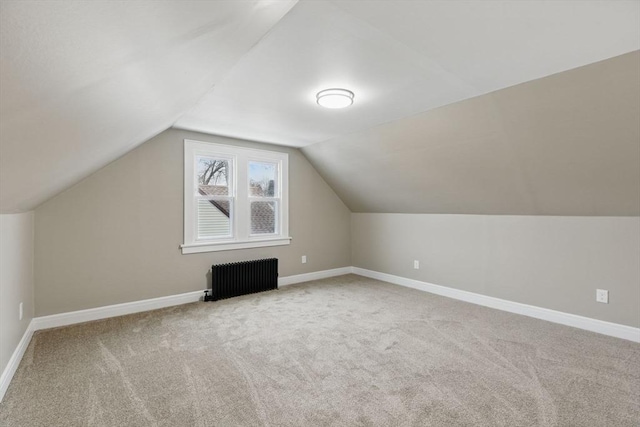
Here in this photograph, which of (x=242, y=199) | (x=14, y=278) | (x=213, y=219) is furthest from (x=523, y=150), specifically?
(x=14, y=278)

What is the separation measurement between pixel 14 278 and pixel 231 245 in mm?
2306

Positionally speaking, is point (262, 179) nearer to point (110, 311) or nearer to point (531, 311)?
point (110, 311)

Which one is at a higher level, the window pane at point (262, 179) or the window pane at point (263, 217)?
the window pane at point (262, 179)

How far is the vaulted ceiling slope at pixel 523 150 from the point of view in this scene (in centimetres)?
232

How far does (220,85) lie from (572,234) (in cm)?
378

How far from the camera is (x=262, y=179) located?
4.94m

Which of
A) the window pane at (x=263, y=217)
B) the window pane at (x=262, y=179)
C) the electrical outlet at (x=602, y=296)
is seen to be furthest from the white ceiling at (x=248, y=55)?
the electrical outlet at (x=602, y=296)

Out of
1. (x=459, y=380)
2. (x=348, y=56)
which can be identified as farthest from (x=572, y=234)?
(x=348, y=56)

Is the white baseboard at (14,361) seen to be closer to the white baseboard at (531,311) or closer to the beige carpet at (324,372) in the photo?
the beige carpet at (324,372)

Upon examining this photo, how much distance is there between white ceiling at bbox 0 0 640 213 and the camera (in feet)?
2.77

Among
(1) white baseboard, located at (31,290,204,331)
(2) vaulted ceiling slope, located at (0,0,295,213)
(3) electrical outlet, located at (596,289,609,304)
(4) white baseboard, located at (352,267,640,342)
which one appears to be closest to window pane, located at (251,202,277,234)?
(1) white baseboard, located at (31,290,204,331)

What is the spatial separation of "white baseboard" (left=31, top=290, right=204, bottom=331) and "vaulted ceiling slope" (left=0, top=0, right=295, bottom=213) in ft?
5.61

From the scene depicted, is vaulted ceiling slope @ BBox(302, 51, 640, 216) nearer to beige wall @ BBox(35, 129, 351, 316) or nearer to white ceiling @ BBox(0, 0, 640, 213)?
white ceiling @ BBox(0, 0, 640, 213)

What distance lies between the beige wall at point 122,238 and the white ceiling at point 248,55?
1312 millimetres
